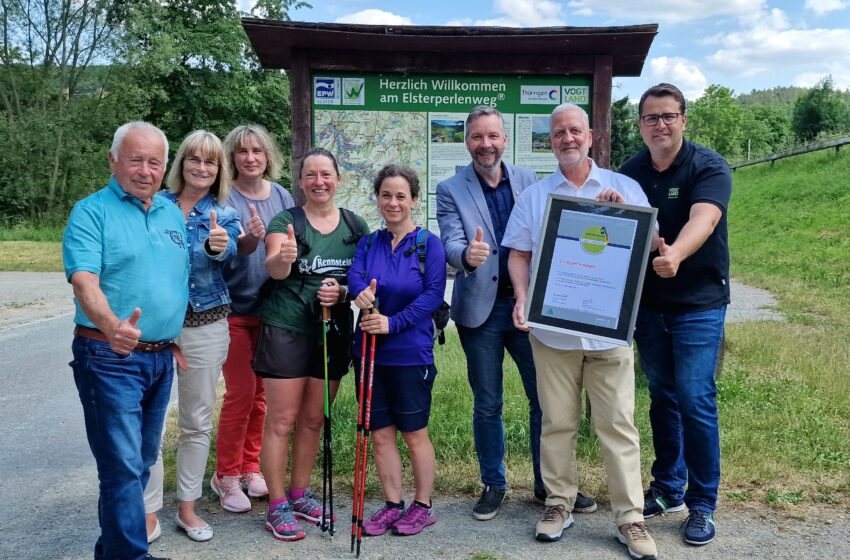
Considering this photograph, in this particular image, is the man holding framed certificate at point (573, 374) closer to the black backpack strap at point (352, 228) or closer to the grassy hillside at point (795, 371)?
the black backpack strap at point (352, 228)

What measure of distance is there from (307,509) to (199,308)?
1.30 metres

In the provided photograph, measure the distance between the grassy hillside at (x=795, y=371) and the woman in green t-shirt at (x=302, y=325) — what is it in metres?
2.64

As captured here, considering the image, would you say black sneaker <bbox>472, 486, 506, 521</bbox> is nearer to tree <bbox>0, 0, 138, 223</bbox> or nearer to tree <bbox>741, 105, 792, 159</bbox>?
tree <bbox>0, 0, 138, 223</bbox>

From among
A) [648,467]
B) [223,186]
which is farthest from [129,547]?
[648,467]

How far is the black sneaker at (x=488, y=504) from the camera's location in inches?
162

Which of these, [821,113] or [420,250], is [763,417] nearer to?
[420,250]

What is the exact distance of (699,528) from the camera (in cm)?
378

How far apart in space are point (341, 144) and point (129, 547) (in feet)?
10.4

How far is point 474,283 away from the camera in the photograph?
413 centimetres

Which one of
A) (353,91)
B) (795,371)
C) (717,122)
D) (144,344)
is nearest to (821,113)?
(717,122)

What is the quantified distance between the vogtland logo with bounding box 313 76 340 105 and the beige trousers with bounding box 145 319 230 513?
6.82ft

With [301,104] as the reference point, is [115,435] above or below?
below

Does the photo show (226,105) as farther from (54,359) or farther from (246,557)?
(246,557)

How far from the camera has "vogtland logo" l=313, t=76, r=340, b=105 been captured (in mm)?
5289
